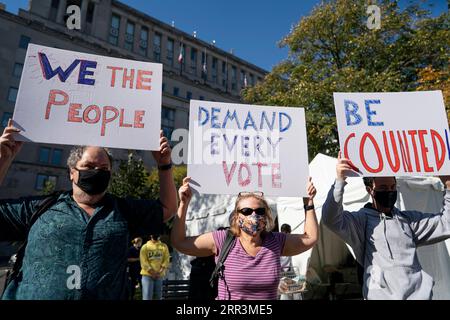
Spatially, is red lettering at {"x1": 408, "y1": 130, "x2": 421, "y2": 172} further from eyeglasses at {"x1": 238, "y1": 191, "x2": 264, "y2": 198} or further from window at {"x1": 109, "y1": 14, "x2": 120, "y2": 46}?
window at {"x1": 109, "y1": 14, "x2": 120, "y2": 46}

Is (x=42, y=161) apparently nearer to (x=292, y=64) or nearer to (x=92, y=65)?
(x=292, y=64)

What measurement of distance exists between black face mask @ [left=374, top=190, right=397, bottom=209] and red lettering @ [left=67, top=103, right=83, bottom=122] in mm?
2380

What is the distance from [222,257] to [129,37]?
47684mm

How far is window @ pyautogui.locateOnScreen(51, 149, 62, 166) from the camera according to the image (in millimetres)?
32906

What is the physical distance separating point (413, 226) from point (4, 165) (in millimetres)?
2941

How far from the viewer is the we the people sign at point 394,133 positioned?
2.65 m

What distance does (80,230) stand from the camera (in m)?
1.88

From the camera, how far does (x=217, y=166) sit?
2.73 metres

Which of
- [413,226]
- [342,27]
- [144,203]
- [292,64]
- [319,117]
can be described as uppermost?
[342,27]

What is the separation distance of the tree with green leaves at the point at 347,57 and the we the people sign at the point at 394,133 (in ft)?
31.5

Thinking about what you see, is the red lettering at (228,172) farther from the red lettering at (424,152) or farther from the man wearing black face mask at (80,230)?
the red lettering at (424,152)

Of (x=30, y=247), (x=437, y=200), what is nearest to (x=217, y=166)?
(x=30, y=247)
